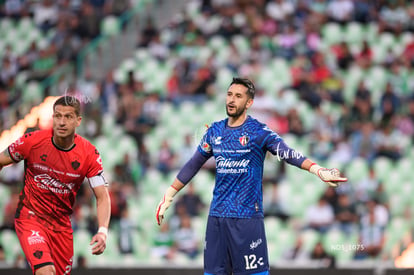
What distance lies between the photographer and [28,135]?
7121 millimetres

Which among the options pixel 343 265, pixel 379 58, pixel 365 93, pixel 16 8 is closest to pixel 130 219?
pixel 343 265

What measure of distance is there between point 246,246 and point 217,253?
0.31m

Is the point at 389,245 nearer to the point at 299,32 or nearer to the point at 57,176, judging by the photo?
the point at 299,32

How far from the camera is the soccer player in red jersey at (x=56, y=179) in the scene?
22.7 ft

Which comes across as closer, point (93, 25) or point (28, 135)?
point (28, 135)

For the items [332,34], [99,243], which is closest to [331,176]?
[99,243]

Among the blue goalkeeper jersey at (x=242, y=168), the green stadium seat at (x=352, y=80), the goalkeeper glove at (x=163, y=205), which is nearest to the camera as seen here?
the blue goalkeeper jersey at (x=242, y=168)

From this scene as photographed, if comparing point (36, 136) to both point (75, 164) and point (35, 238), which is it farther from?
point (35, 238)

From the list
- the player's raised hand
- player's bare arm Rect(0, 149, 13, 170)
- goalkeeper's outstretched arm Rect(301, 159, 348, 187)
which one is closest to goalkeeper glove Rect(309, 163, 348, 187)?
goalkeeper's outstretched arm Rect(301, 159, 348, 187)

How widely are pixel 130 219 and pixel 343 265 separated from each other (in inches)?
175

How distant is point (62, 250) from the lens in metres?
7.12

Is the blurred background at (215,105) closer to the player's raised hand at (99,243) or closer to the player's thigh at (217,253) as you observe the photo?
the player's thigh at (217,253)

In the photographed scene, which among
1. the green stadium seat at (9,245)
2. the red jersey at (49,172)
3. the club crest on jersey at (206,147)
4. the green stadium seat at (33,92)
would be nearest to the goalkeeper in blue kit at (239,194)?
the club crest on jersey at (206,147)

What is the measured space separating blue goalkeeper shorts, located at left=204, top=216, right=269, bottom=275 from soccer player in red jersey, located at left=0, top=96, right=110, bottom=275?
113cm
